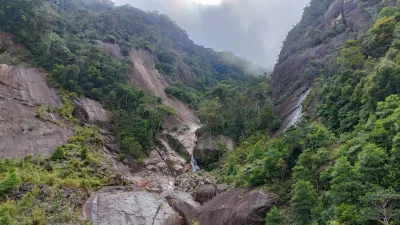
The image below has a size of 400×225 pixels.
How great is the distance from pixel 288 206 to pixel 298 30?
47.1 metres

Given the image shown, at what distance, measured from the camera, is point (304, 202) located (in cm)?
1132

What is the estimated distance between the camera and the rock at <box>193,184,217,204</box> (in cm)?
1980

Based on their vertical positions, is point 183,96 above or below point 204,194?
above

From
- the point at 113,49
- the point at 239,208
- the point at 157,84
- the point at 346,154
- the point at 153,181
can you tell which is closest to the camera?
the point at 346,154

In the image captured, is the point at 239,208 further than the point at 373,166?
Yes

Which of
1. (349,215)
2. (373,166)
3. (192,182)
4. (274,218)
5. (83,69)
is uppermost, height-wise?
(83,69)

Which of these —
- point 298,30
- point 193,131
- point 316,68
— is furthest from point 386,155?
point 298,30

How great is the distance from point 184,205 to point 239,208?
4.73m

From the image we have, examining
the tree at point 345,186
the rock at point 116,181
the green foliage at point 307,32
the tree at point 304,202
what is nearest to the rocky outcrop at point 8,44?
the rock at point 116,181

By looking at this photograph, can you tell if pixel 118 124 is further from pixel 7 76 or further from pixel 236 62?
pixel 236 62

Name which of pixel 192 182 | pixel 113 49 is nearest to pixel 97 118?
pixel 192 182

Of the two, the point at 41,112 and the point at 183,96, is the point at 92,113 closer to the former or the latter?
the point at 41,112

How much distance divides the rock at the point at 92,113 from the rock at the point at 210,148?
982 centimetres

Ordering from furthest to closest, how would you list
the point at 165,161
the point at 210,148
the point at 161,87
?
the point at 161,87 < the point at 210,148 < the point at 165,161
